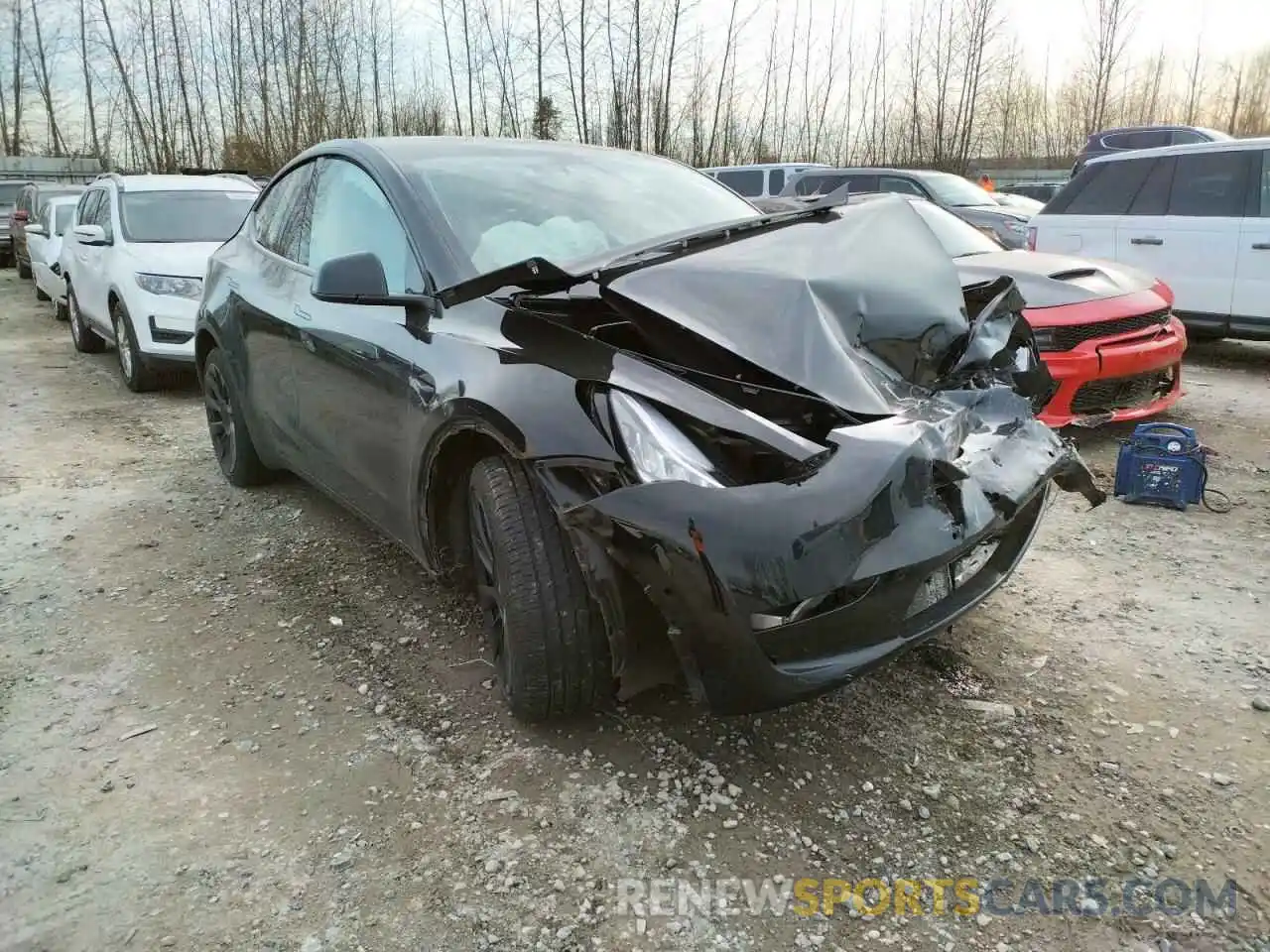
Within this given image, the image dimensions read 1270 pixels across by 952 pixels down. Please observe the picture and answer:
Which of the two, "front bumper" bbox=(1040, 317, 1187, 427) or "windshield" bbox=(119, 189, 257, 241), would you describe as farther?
"windshield" bbox=(119, 189, 257, 241)

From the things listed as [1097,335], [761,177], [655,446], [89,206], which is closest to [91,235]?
[89,206]

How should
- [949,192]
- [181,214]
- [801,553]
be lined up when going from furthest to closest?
[949,192] < [181,214] < [801,553]

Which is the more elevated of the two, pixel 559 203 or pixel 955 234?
pixel 559 203

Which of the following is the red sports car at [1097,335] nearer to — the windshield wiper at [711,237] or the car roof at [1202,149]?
the windshield wiper at [711,237]

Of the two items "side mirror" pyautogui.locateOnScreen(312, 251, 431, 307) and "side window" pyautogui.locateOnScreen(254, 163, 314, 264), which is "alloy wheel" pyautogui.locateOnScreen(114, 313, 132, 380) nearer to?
"side window" pyautogui.locateOnScreen(254, 163, 314, 264)

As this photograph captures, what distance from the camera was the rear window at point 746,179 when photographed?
15.6 m

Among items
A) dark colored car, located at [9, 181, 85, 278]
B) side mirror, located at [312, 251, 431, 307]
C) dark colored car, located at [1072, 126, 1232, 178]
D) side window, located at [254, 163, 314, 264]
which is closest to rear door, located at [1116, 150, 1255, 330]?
side window, located at [254, 163, 314, 264]

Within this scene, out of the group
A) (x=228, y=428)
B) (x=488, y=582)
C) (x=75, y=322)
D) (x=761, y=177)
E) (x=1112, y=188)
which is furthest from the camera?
(x=761, y=177)

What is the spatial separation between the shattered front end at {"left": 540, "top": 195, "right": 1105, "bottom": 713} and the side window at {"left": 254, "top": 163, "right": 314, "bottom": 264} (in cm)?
195

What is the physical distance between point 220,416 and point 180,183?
14.9 feet

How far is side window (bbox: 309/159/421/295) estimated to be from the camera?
2.99 metres

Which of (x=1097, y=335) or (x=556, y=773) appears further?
(x=1097, y=335)

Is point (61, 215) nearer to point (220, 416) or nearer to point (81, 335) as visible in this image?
point (81, 335)

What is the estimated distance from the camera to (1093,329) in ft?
16.6
